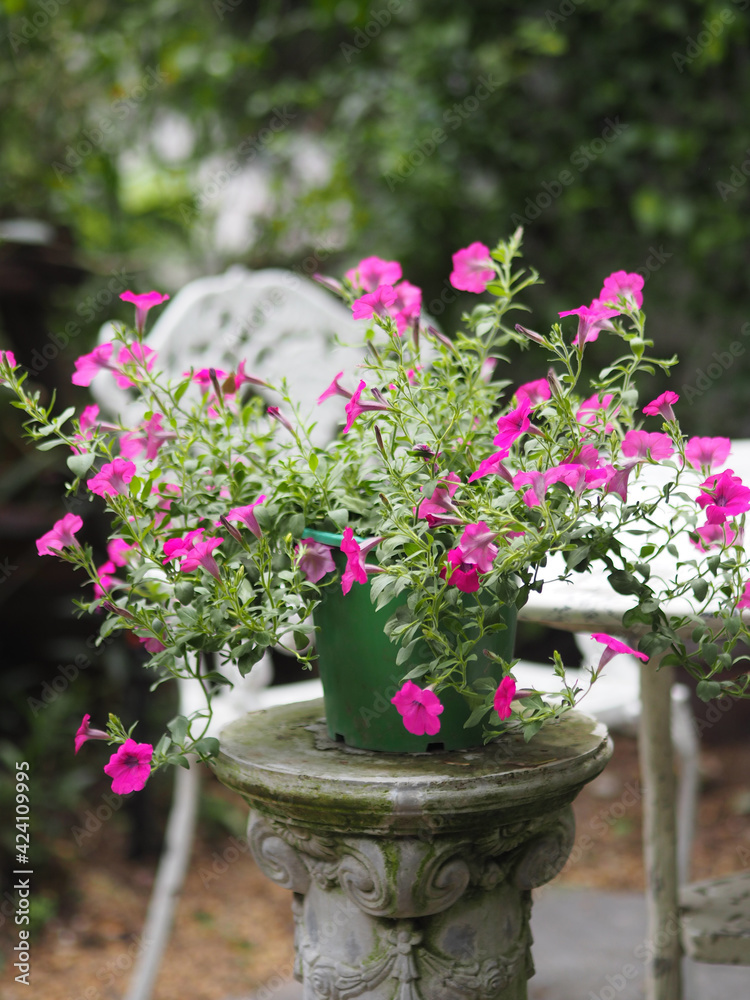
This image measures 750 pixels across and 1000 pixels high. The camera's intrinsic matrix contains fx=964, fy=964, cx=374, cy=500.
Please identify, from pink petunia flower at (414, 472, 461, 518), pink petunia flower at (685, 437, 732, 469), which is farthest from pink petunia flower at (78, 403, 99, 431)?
pink petunia flower at (685, 437, 732, 469)

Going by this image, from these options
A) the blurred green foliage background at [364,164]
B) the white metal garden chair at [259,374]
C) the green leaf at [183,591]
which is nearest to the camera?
the green leaf at [183,591]

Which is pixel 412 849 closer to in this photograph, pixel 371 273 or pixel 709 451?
pixel 709 451

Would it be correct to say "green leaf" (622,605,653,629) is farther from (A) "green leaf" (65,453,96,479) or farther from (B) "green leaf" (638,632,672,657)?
(A) "green leaf" (65,453,96,479)

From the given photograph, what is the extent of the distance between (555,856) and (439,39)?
248 centimetres

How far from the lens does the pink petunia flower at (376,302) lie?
861 millimetres

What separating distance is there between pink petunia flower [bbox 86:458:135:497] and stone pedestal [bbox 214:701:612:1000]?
29cm

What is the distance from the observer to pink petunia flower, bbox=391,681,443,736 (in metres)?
0.80

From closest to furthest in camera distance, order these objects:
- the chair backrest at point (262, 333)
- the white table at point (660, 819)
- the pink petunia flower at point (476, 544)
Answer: the pink petunia flower at point (476, 544) < the white table at point (660, 819) < the chair backrest at point (262, 333)

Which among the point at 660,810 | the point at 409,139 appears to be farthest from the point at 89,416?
the point at 409,139

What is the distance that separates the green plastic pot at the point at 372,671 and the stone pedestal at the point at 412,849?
17mm

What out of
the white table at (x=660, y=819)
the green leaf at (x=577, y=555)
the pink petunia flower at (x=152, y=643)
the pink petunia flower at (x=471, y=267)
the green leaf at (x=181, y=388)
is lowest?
the white table at (x=660, y=819)

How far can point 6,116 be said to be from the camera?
3184 mm

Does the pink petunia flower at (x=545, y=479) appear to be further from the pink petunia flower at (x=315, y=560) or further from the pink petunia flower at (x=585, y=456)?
the pink petunia flower at (x=315, y=560)

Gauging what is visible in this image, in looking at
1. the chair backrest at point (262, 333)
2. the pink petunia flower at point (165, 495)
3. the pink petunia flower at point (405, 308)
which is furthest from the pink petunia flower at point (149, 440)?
the chair backrest at point (262, 333)
